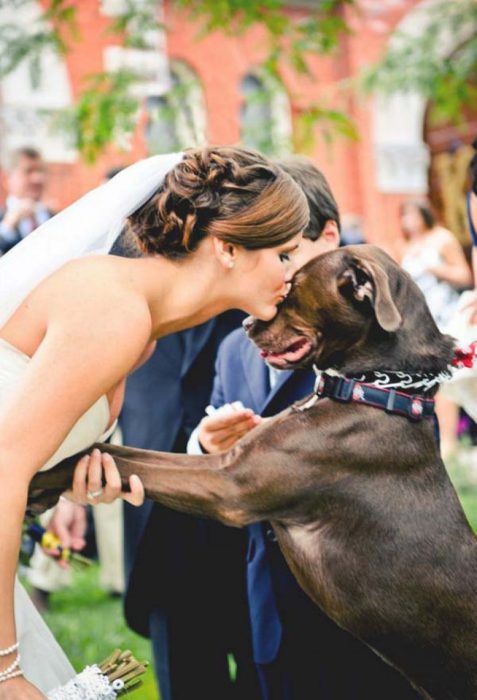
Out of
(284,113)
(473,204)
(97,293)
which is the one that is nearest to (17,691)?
(97,293)

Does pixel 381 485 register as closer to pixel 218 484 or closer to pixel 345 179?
pixel 218 484

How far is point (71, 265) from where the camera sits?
7.93 ft

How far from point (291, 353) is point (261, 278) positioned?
309 millimetres

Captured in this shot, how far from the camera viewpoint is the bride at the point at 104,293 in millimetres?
2232

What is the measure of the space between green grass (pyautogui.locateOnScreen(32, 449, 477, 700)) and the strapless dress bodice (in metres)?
1.65

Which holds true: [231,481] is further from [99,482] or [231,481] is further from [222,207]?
[222,207]

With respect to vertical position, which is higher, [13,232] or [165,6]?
[165,6]

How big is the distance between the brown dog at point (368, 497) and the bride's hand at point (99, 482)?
64 millimetres

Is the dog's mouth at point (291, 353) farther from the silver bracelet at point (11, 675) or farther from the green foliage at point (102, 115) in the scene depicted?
the green foliage at point (102, 115)

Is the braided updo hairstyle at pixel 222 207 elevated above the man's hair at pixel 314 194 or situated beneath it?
elevated above

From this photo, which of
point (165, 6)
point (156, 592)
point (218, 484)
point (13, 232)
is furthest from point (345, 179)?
point (218, 484)

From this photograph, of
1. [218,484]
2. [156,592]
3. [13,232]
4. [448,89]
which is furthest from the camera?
[448,89]

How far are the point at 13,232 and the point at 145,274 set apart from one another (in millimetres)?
4176

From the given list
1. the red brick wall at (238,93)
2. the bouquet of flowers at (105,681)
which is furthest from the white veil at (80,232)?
the red brick wall at (238,93)
